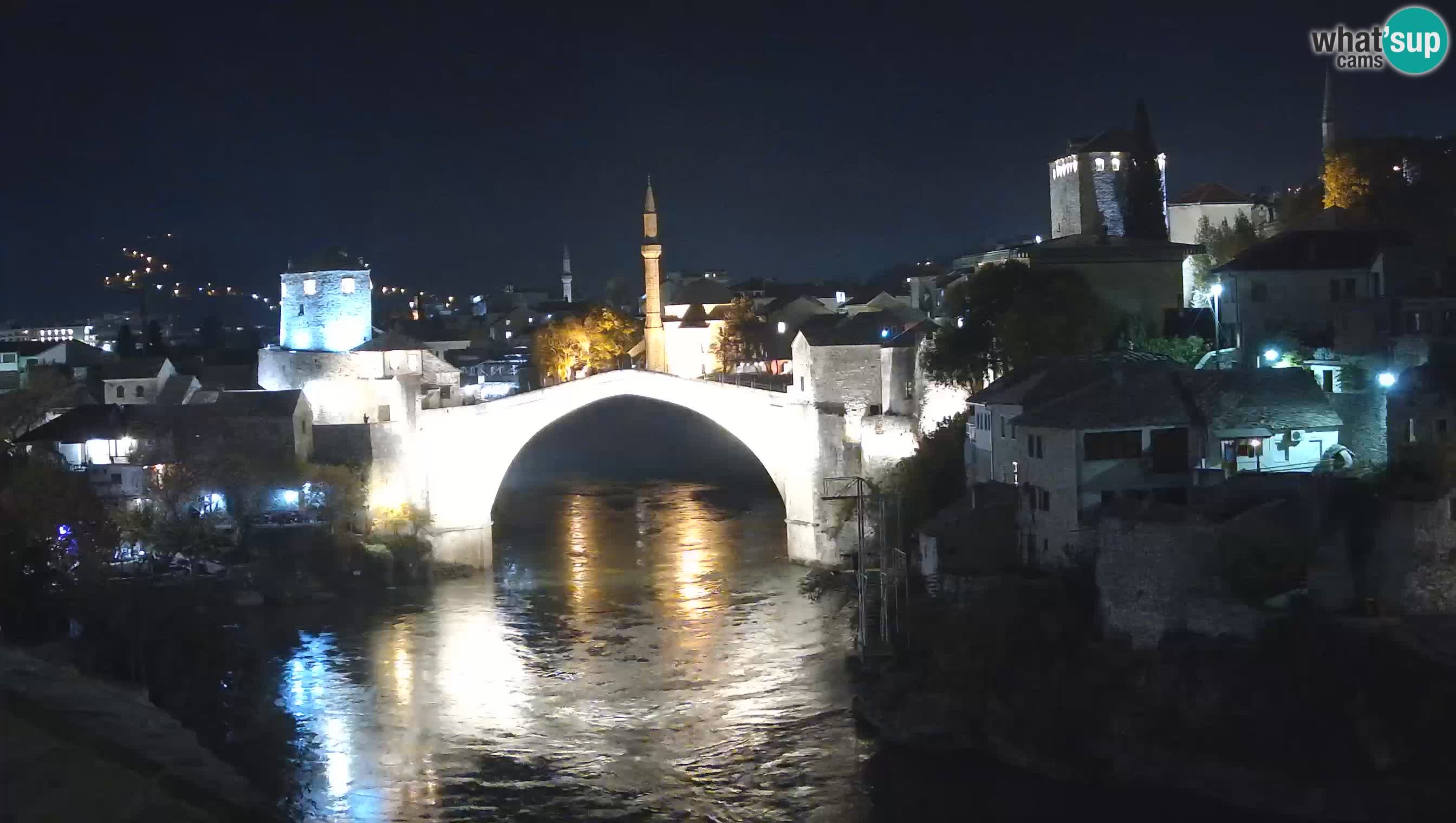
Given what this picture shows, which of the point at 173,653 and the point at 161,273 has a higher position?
the point at 161,273

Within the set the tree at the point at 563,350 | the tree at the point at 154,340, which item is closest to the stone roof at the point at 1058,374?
the tree at the point at 563,350

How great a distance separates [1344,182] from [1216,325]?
412 cm

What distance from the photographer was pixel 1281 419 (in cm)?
1551

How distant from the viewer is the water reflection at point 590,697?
14117mm

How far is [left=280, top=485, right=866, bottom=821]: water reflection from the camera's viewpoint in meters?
14.1

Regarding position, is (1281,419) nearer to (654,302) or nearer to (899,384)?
(899,384)

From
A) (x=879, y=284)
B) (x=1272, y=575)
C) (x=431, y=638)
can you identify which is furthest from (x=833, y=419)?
(x=879, y=284)

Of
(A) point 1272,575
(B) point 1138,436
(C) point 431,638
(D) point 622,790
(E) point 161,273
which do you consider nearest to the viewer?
(A) point 1272,575

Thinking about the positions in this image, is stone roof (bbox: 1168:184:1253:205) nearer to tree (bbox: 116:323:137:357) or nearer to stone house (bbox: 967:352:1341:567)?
stone house (bbox: 967:352:1341:567)

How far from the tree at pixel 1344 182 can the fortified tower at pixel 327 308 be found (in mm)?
15158

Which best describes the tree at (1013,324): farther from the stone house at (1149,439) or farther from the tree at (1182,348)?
the stone house at (1149,439)

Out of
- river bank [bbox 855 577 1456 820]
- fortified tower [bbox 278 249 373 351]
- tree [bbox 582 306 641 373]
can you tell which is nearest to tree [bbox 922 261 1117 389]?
river bank [bbox 855 577 1456 820]

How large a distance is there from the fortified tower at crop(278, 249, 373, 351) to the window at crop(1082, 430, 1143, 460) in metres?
15.2

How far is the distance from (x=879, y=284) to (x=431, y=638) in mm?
25050
